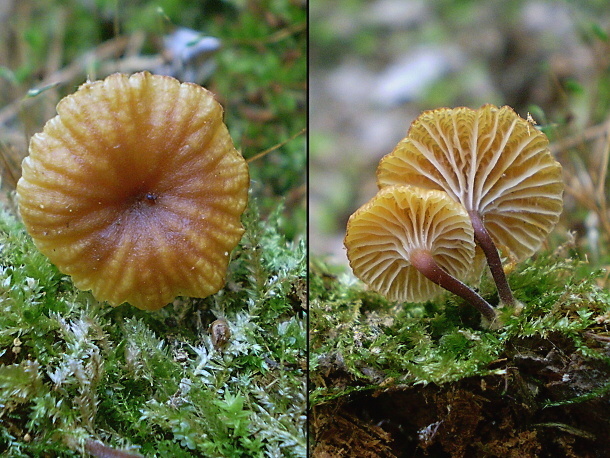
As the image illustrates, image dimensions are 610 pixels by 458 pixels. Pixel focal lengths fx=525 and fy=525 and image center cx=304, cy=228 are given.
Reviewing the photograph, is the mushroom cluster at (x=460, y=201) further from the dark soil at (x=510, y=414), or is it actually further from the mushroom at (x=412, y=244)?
the dark soil at (x=510, y=414)

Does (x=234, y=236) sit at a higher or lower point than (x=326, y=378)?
higher

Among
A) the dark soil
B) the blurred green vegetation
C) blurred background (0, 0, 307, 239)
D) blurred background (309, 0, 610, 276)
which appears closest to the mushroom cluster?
the dark soil

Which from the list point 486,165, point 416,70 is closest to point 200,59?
point 416,70

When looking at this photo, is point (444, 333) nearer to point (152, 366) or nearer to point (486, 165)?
point (486, 165)

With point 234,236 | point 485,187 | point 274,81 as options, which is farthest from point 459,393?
point 274,81

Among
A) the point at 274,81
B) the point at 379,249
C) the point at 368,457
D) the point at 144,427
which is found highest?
the point at 274,81

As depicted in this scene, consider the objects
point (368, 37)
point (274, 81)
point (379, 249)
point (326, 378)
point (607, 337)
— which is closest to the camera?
point (607, 337)

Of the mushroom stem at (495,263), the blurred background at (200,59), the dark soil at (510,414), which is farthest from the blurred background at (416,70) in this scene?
the dark soil at (510,414)

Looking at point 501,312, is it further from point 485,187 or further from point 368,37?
point 368,37
